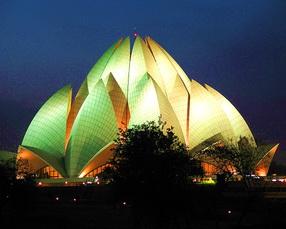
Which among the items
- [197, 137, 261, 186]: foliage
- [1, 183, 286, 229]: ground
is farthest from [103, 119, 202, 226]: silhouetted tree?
[197, 137, 261, 186]: foliage

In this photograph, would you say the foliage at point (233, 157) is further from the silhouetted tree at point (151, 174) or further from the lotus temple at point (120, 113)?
the silhouetted tree at point (151, 174)

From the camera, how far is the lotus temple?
38.7 metres

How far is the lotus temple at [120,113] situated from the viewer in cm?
3866

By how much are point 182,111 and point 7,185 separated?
73.3 feet

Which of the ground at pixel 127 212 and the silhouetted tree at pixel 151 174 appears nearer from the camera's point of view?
the silhouetted tree at pixel 151 174

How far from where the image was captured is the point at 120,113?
134 ft

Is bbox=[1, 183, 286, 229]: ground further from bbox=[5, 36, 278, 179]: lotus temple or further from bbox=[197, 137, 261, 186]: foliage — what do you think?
bbox=[5, 36, 278, 179]: lotus temple

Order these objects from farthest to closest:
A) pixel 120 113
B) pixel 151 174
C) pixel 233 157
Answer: pixel 120 113
pixel 233 157
pixel 151 174

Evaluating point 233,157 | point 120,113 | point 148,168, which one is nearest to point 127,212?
point 148,168

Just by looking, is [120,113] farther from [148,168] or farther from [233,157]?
[148,168]

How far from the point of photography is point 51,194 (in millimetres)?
30234

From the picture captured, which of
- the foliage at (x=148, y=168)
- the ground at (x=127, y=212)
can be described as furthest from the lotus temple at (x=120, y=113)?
the foliage at (x=148, y=168)

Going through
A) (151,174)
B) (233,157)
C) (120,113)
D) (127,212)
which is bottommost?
(127,212)

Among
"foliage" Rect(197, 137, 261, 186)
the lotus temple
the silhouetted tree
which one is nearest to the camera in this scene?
the silhouetted tree
